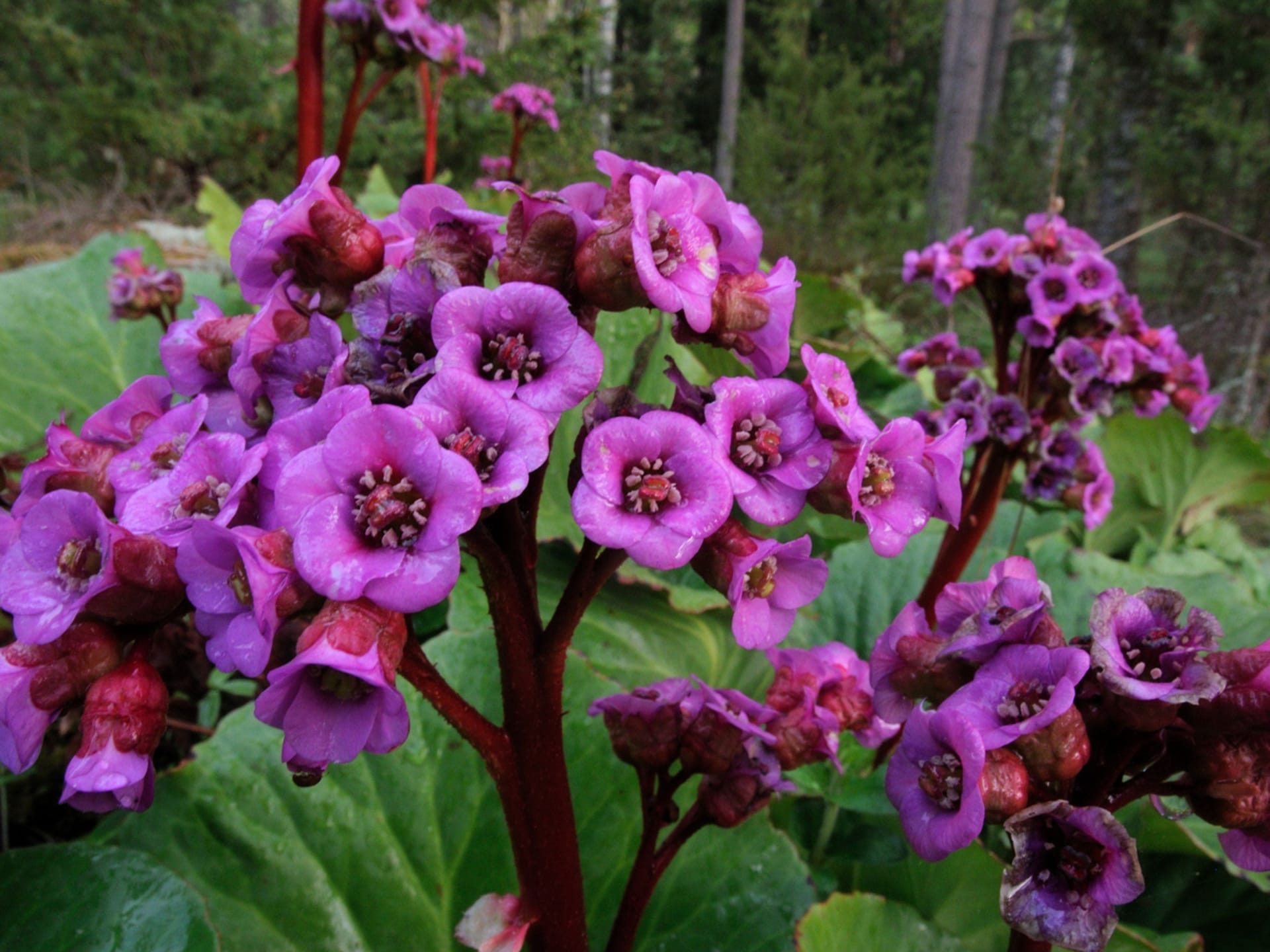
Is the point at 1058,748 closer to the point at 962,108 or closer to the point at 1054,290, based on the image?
the point at 1054,290

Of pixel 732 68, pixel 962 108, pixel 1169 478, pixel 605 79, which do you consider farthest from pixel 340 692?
pixel 605 79

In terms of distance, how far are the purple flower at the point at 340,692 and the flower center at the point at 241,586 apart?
0.05 metres

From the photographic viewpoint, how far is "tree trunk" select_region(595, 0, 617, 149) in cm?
1055

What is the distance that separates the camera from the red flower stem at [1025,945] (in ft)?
2.38

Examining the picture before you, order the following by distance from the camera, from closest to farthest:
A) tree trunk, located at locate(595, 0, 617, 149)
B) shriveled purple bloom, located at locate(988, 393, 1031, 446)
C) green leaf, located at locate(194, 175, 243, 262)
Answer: shriveled purple bloom, located at locate(988, 393, 1031, 446) → green leaf, located at locate(194, 175, 243, 262) → tree trunk, located at locate(595, 0, 617, 149)

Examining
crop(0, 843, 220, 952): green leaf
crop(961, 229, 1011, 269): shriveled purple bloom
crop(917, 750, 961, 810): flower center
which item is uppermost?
crop(961, 229, 1011, 269): shriveled purple bloom

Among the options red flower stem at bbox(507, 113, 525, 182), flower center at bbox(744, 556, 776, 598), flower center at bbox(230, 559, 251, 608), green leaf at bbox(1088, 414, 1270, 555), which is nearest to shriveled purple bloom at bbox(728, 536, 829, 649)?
flower center at bbox(744, 556, 776, 598)

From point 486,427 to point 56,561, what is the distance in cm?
31

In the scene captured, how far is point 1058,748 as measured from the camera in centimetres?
62

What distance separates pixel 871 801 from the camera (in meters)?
0.94

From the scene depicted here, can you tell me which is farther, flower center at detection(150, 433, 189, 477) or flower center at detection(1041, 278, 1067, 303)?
flower center at detection(1041, 278, 1067, 303)

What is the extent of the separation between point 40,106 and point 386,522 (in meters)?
8.98

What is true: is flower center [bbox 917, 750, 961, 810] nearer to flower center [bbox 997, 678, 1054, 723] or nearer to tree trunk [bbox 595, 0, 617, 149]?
flower center [bbox 997, 678, 1054, 723]

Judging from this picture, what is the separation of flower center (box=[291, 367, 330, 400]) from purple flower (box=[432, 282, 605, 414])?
4.2 inches
